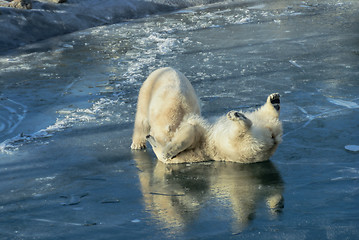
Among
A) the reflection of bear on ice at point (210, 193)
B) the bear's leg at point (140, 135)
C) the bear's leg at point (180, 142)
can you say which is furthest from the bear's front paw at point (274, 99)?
the bear's leg at point (140, 135)

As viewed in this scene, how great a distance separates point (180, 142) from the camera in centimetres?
540

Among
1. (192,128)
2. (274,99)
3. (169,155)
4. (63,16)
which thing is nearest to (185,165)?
(169,155)

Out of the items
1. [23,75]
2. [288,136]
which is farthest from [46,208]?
[23,75]

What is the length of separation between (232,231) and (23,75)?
7712 mm

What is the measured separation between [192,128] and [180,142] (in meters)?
0.21

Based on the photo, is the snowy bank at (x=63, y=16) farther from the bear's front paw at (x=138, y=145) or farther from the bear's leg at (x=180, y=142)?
the bear's leg at (x=180, y=142)

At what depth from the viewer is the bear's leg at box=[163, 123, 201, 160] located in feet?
17.7

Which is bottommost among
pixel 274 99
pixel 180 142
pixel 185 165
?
pixel 185 165

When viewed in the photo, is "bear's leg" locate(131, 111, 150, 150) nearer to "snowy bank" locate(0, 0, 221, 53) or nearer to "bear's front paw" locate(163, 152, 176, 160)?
"bear's front paw" locate(163, 152, 176, 160)

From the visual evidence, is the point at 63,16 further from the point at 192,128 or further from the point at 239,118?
the point at 239,118

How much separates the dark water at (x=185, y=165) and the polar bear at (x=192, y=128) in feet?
0.52

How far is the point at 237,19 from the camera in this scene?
1605 centimetres

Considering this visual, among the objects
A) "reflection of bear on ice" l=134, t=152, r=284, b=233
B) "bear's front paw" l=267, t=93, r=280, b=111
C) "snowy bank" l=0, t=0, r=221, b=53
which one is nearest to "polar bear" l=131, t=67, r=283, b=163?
"bear's front paw" l=267, t=93, r=280, b=111

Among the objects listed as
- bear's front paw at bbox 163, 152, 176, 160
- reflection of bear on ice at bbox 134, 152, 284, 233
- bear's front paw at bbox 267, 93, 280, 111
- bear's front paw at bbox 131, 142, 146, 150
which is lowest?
bear's front paw at bbox 131, 142, 146, 150
